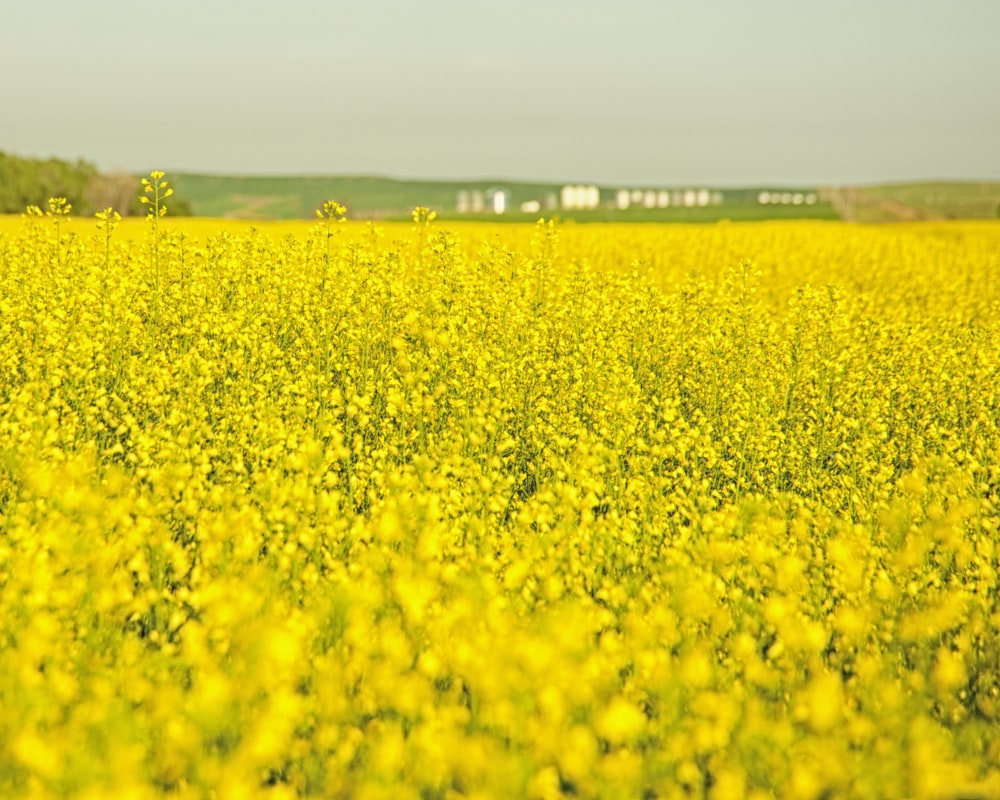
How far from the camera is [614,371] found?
8273 mm

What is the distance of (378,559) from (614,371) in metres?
4.42

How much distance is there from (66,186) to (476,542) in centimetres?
6914

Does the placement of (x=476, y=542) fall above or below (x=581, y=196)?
below

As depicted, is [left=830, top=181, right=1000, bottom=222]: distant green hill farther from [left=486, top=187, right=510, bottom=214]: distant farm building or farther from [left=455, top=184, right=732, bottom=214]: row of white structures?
[left=486, top=187, right=510, bottom=214]: distant farm building

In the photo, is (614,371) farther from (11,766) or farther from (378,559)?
(11,766)

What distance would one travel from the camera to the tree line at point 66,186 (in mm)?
61438

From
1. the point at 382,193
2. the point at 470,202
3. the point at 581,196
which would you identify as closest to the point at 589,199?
the point at 581,196

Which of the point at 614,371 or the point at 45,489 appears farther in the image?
the point at 614,371

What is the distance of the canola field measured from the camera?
318cm

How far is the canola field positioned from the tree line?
55397 mm

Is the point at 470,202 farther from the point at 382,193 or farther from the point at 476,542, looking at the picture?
the point at 476,542

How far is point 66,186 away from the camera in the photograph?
212 feet

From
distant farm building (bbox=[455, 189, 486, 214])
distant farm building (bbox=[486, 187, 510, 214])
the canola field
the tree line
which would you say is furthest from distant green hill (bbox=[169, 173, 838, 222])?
the canola field

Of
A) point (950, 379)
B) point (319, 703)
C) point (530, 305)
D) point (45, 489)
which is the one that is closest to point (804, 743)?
point (319, 703)
